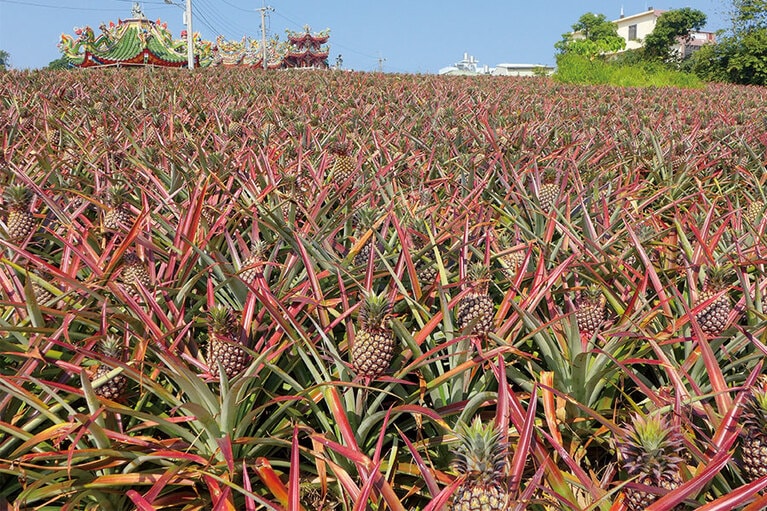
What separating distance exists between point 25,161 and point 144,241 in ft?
5.37

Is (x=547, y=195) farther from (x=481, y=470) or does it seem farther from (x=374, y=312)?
(x=481, y=470)

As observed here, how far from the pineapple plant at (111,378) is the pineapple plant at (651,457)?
1.15 meters

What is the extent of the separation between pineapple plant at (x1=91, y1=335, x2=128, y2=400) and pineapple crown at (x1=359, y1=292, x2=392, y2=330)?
61 centimetres

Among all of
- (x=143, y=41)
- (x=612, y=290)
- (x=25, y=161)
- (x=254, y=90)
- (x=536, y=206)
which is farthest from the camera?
(x=143, y=41)

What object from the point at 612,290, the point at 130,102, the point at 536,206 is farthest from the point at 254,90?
the point at 612,290

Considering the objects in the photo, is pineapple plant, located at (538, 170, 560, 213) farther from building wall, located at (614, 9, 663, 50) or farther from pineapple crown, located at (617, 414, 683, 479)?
building wall, located at (614, 9, 663, 50)

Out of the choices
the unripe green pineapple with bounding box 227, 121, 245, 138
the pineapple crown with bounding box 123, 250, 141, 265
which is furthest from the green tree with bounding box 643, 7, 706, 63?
the pineapple crown with bounding box 123, 250, 141, 265

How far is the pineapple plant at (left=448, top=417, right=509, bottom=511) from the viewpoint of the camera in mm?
868

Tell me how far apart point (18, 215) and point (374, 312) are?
1.46 m

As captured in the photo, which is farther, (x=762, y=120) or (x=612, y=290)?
(x=762, y=120)

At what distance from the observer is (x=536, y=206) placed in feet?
6.80

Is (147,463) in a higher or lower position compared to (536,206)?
lower

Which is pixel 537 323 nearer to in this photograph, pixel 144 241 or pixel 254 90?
pixel 144 241

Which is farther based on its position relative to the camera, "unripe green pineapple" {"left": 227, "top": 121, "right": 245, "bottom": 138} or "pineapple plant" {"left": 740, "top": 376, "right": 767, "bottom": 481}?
"unripe green pineapple" {"left": 227, "top": 121, "right": 245, "bottom": 138}
